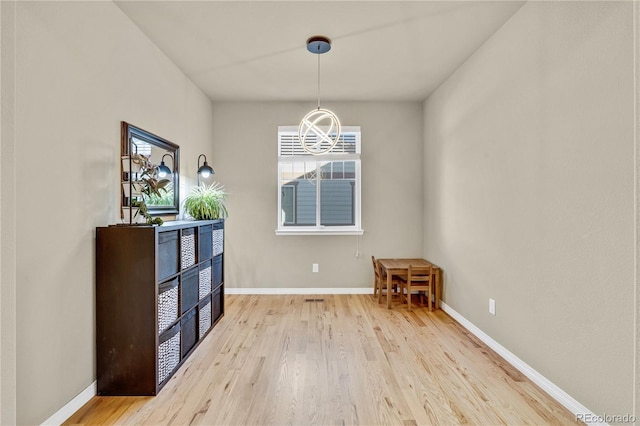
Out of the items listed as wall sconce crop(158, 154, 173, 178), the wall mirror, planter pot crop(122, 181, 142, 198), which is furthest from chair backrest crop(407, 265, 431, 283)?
planter pot crop(122, 181, 142, 198)

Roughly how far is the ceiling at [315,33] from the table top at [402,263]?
2257 mm

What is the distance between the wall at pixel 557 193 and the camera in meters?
1.75

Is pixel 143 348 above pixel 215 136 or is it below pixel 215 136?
below

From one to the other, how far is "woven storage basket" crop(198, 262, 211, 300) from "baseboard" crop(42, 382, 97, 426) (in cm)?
108

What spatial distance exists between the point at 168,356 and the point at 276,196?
2755 mm

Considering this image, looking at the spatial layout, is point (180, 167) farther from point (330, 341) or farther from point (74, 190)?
point (330, 341)

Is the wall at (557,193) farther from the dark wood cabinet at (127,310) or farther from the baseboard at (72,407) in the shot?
the baseboard at (72,407)

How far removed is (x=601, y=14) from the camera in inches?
72.3

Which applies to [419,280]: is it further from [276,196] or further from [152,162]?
[152,162]

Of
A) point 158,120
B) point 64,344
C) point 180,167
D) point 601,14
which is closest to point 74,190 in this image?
point 64,344

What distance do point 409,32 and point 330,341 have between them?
9.35 feet

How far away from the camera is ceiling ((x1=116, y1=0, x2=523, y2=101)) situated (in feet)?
8.34

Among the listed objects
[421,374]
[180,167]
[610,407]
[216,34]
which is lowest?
[421,374]

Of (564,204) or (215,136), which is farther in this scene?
(215,136)
